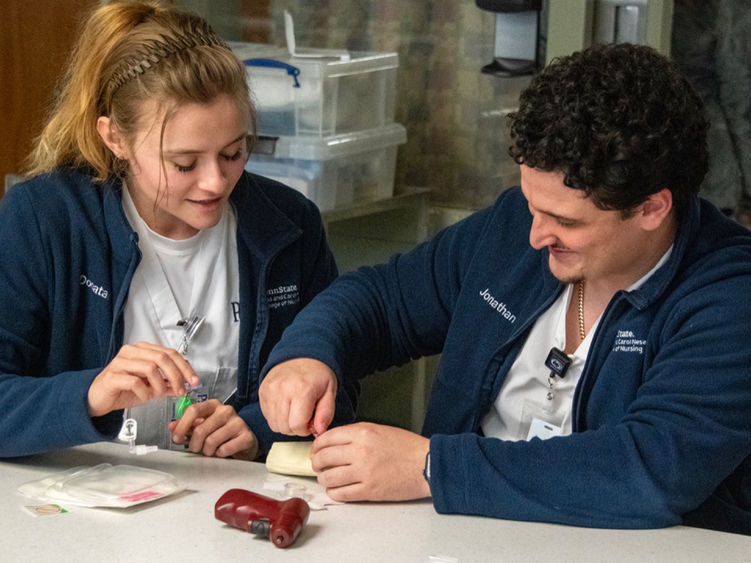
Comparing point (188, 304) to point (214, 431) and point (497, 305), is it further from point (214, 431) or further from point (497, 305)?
point (497, 305)

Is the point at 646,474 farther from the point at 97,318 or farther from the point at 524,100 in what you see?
the point at 97,318

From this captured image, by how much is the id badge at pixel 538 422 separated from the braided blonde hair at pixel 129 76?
613 mm

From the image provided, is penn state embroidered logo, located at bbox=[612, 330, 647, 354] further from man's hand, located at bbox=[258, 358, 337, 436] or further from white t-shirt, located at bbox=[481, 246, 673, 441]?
man's hand, located at bbox=[258, 358, 337, 436]

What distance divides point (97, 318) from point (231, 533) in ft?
1.78

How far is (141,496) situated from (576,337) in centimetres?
64

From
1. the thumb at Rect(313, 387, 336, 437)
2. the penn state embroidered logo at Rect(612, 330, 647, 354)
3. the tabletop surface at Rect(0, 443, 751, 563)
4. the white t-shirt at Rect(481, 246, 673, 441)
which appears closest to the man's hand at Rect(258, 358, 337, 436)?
the thumb at Rect(313, 387, 336, 437)

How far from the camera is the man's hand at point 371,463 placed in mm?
1329

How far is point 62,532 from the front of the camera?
4.01ft

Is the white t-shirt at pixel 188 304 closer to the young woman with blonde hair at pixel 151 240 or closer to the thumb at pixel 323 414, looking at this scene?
the young woman with blonde hair at pixel 151 240

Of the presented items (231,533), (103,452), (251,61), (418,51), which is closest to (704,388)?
(231,533)

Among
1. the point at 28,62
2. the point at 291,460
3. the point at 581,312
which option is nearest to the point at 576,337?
the point at 581,312

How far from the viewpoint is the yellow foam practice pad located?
1.43 meters

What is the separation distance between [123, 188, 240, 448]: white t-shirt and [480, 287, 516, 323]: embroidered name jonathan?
1.34 feet

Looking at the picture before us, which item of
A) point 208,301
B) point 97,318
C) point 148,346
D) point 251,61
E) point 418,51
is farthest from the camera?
point 418,51
